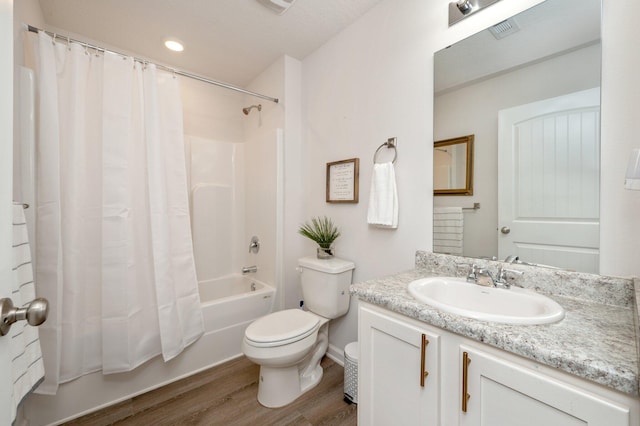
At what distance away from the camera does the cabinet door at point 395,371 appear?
90 cm

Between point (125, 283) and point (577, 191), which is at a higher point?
point (577, 191)

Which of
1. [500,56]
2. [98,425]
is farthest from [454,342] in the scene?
[98,425]

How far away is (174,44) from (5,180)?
84.8 inches

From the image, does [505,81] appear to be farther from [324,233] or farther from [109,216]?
[109,216]

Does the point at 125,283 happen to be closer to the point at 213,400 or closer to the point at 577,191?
the point at 213,400

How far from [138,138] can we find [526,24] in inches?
84.1

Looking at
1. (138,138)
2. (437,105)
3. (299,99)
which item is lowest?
(138,138)

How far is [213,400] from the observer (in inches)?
63.6

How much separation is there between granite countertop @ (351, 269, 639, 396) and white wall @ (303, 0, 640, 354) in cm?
24

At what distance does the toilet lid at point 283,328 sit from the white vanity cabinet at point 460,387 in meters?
0.50

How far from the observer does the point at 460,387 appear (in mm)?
833

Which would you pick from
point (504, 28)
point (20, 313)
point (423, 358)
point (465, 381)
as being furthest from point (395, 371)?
point (504, 28)

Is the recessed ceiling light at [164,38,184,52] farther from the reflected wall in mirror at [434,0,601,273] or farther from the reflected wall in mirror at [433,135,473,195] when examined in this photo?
the reflected wall in mirror at [433,135,473,195]

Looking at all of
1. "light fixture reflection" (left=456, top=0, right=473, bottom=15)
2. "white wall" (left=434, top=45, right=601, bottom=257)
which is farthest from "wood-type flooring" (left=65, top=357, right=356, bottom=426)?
"light fixture reflection" (left=456, top=0, right=473, bottom=15)
